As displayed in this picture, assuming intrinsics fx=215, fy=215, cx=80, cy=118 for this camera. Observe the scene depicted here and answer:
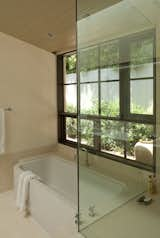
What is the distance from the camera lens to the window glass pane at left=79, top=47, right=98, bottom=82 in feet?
8.12

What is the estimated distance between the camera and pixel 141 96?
2246mm

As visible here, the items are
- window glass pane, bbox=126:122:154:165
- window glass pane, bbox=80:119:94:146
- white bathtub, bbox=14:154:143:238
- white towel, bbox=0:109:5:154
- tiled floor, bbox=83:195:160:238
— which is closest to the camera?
tiled floor, bbox=83:195:160:238

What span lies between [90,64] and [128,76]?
0.49 m

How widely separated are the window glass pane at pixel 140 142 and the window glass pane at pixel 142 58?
545mm

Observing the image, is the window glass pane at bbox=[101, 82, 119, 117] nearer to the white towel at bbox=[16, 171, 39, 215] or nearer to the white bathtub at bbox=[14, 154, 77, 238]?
the white bathtub at bbox=[14, 154, 77, 238]

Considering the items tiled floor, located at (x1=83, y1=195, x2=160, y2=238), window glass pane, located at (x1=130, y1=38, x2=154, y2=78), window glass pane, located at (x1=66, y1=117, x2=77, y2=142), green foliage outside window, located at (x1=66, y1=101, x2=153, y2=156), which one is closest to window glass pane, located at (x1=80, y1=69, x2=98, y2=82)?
green foliage outside window, located at (x1=66, y1=101, x2=153, y2=156)

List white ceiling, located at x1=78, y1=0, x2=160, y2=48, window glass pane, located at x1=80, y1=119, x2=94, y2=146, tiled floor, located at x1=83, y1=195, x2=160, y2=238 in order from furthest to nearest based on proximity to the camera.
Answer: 1. window glass pane, located at x1=80, y1=119, x2=94, y2=146
2. white ceiling, located at x1=78, y1=0, x2=160, y2=48
3. tiled floor, located at x1=83, y1=195, x2=160, y2=238

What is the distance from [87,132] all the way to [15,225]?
1.30 metres

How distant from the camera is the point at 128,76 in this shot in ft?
7.76

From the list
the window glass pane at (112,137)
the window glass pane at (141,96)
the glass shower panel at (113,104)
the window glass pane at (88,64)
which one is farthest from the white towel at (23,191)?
the window glass pane at (141,96)

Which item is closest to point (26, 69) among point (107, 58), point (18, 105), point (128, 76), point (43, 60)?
point (43, 60)

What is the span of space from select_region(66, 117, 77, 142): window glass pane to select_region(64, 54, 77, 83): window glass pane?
620 millimetres

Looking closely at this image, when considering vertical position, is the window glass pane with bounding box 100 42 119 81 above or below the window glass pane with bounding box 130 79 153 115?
above

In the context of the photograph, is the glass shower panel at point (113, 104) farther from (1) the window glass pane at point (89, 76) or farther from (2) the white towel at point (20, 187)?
(2) the white towel at point (20, 187)
